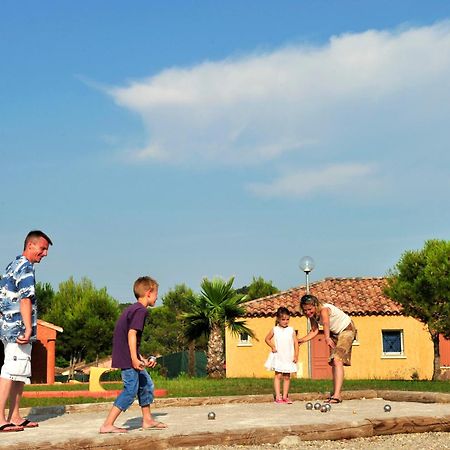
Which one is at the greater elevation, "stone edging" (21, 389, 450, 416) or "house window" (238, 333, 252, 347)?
"house window" (238, 333, 252, 347)

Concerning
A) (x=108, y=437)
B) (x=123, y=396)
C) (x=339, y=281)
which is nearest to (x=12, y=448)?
(x=108, y=437)

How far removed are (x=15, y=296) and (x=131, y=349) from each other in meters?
1.45

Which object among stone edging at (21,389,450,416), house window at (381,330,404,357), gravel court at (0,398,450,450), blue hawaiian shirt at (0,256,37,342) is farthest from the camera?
house window at (381,330,404,357)

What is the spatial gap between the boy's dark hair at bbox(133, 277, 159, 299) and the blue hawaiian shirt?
1125 mm

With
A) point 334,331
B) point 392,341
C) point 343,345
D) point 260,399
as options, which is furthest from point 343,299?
point 343,345

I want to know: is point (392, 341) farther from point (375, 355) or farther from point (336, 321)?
point (336, 321)

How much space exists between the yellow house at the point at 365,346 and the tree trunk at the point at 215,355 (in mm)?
6310

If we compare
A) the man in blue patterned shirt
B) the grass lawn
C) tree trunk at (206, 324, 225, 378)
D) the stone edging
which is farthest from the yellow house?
the man in blue patterned shirt

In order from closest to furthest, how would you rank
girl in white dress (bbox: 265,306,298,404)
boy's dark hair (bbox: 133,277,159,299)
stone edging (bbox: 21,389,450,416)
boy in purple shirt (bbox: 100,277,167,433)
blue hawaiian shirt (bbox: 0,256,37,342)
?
boy in purple shirt (bbox: 100,277,167,433) < boy's dark hair (bbox: 133,277,159,299) < blue hawaiian shirt (bbox: 0,256,37,342) < stone edging (bbox: 21,389,450,416) < girl in white dress (bbox: 265,306,298,404)

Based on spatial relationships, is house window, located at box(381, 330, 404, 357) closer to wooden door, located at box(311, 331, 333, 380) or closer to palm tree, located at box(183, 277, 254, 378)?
wooden door, located at box(311, 331, 333, 380)

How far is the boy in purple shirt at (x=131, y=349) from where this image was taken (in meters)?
7.45

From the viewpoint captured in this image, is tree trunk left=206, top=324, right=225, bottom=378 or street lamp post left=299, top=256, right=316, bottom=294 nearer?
street lamp post left=299, top=256, right=316, bottom=294

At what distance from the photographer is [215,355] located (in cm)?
2898

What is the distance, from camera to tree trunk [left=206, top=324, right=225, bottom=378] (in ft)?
94.6
